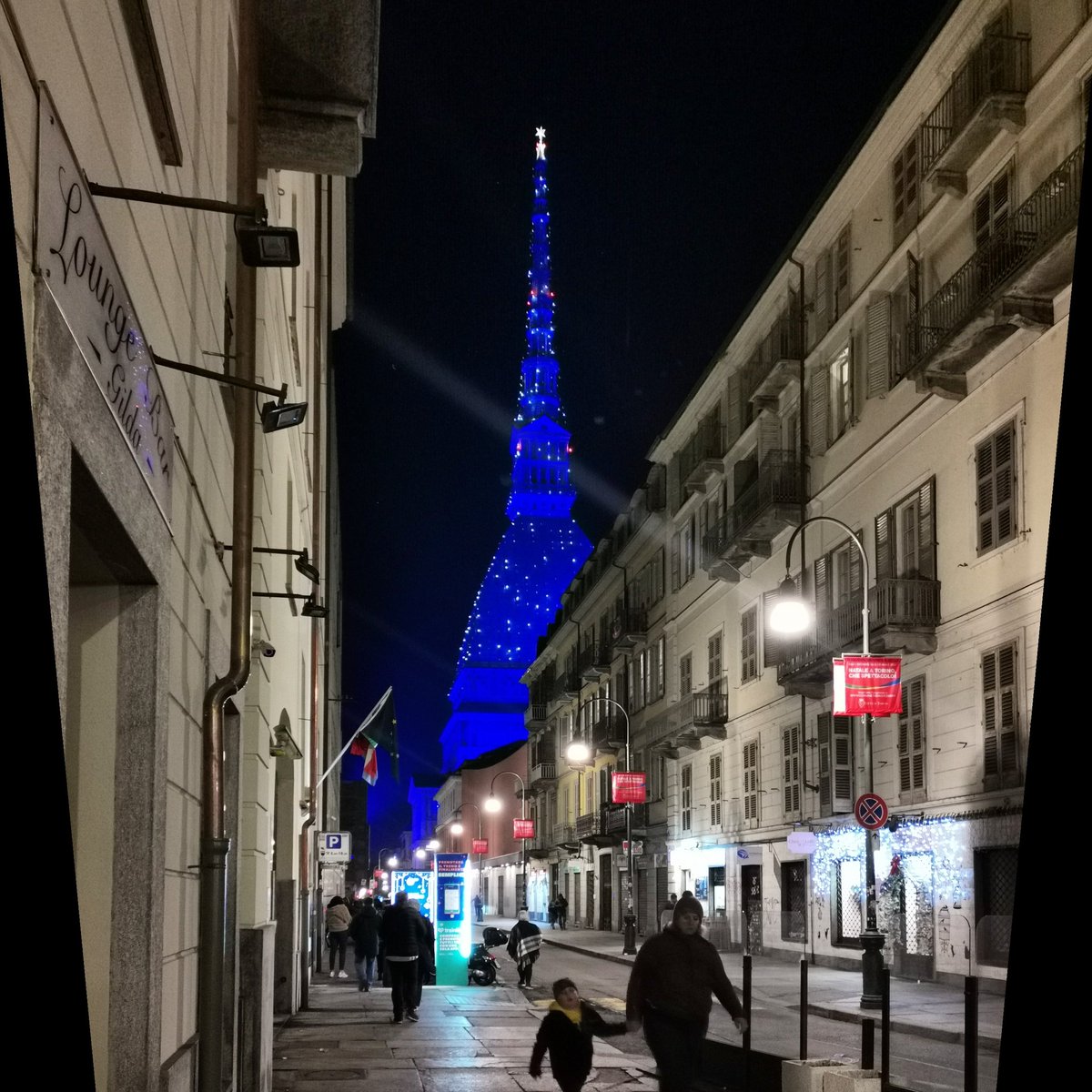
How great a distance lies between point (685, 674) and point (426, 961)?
2664 cm

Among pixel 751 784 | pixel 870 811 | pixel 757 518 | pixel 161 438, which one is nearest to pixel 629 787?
pixel 751 784

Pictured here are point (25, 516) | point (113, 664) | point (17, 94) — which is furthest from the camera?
point (113, 664)

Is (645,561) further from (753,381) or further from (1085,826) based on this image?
(1085,826)

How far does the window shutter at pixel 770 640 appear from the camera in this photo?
1337 inches

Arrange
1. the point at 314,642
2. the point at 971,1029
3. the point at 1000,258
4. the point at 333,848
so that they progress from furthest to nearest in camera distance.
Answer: the point at 333,848, the point at 314,642, the point at 1000,258, the point at 971,1029

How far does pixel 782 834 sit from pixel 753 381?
11913 millimetres

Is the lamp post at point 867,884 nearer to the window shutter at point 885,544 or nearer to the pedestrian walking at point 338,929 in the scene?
the window shutter at point 885,544

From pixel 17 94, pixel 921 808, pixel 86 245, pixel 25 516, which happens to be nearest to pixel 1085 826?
pixel 25 516

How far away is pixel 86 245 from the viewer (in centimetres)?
412

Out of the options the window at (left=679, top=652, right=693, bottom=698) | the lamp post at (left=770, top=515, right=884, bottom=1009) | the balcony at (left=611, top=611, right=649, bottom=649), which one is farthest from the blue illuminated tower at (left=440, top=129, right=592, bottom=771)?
the lamp post at (left=770, top=515, right=884, bottom=1009)

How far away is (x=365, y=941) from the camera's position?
26.8m

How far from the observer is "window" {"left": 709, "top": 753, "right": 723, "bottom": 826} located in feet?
139

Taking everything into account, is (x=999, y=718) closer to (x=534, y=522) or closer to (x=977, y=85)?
(x=977, y=85)

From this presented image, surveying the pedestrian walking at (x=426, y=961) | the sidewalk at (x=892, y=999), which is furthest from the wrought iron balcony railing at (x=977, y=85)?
the pedestrian walking at (x=426, y=961)
